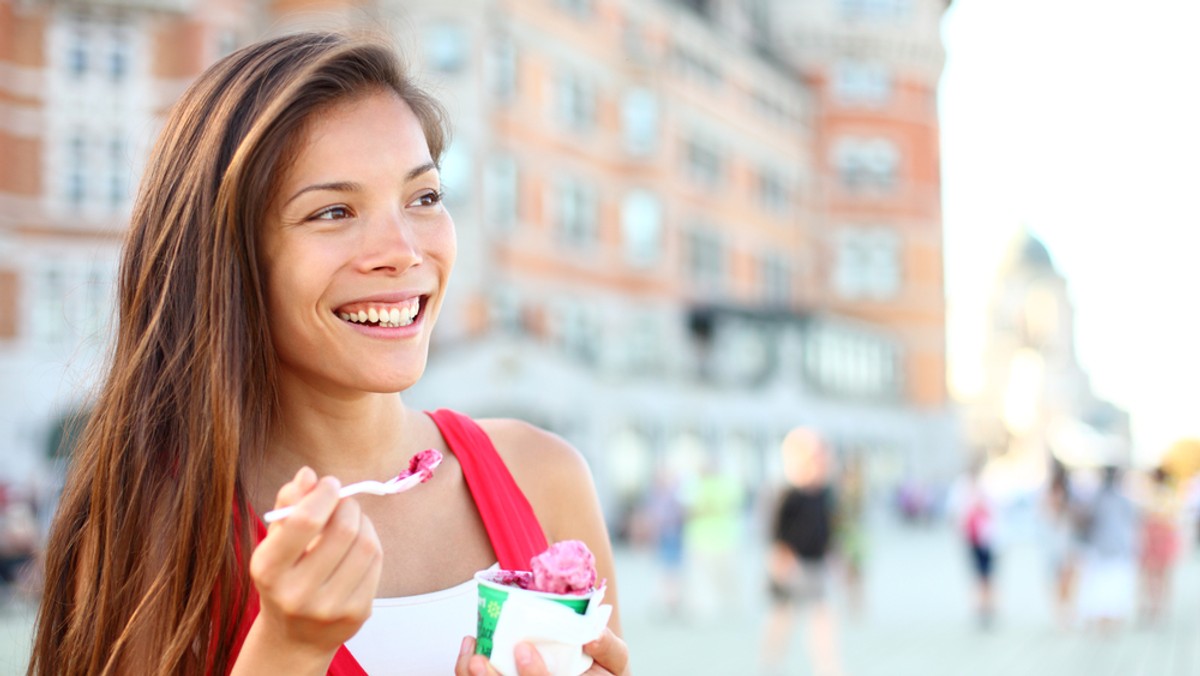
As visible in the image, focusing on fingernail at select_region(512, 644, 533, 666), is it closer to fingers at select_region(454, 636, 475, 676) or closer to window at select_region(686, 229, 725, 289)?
fingers at select_region(454, 636, 475, 676)

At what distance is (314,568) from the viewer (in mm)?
1510

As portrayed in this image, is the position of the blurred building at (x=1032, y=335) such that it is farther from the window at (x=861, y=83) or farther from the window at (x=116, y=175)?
the window at (x=116, y=175)

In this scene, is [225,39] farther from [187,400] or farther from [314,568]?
[314,568]

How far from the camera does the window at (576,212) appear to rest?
35.2m

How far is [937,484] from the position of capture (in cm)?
4875

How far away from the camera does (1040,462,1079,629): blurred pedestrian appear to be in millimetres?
14508

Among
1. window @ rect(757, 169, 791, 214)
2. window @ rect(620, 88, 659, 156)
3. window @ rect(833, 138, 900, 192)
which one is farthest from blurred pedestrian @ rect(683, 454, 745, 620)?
window @ rect(833, 138, 900, 192)

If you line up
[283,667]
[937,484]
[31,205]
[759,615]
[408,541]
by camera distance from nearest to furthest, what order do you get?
[283,667], [408,541], [759,615], [31,205], [937,484]

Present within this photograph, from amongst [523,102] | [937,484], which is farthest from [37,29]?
[937,484]

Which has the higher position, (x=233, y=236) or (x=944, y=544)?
(x=233, y=236)

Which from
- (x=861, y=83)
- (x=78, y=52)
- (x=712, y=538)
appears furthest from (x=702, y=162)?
(x=712, y=538)

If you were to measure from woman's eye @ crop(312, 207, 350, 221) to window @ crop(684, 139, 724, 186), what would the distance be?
39493 millimetres

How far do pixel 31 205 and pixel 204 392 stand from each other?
28295 millimetres

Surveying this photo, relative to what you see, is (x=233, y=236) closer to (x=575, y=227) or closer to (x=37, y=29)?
(x=37, y=29)
